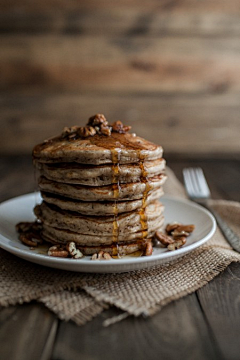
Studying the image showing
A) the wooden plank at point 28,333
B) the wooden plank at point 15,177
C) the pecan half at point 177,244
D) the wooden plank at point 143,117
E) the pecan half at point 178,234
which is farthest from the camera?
the wooden plank at point 143,117

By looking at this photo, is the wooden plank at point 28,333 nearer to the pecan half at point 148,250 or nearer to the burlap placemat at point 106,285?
the burlap placemat at point 106,285

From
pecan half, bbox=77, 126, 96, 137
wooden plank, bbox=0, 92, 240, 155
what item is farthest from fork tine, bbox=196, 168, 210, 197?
wooden plank, bbox=0, 92, 240, 155

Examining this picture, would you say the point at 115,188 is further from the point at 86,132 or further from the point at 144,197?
the point at 86,132

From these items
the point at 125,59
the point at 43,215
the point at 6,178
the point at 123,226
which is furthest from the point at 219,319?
the point at 125,59

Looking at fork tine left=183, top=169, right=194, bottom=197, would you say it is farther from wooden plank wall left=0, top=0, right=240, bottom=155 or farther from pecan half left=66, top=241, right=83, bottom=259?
wooden plank wall left=0, top=0, right=240, bottom=155

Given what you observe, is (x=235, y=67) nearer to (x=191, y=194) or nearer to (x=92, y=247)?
(x=191, y=194)

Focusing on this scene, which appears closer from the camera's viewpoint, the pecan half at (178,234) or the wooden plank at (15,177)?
the pecan half at (178,234)

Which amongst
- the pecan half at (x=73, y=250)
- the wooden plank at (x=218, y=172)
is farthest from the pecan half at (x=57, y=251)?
the wooden plank at (x=218, y=172)
